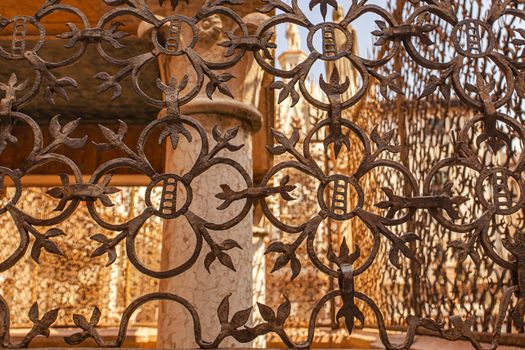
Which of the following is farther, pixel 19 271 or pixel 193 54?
pixel 19 271

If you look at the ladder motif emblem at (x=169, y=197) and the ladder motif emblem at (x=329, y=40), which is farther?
the ladder motif emblem at (x=329, y=40)

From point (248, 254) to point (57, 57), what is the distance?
5.87ft

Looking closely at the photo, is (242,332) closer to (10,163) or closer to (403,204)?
(403,204)

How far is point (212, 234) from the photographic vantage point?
235cm

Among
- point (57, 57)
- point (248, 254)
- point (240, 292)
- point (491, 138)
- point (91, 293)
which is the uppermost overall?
point (57, 57)

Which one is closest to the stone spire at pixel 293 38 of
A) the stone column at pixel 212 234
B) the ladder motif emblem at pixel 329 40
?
the stone column at pixel 212 234

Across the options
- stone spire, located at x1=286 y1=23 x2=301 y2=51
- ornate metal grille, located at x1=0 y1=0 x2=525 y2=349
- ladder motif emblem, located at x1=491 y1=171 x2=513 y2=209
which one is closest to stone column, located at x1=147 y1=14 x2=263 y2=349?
ornate metal grille, located at x1=0 y1=0 x2=525 y2=349

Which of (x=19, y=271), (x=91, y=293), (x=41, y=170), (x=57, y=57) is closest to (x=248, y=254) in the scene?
(x=57, y=57)

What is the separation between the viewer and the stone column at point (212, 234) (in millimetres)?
2234

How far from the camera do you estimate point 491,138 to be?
141cm

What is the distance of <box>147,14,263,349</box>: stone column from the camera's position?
7.33ft

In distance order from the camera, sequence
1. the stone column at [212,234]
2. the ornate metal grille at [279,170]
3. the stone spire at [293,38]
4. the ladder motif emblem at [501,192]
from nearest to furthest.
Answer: the ornate metal grille at [279,170], the ladder motif emblem at [501,192], the stone column at [212,234], the stone spire at [293,38]

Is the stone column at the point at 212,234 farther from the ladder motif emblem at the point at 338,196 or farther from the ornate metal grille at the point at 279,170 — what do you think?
the ladder motif emblem at the point at 338,196

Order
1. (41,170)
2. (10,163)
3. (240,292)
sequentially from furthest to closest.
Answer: (41,170), (10,163), (240,292)
